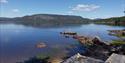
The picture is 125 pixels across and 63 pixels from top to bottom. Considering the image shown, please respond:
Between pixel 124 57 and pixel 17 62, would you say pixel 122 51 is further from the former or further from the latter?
pixel 17 62

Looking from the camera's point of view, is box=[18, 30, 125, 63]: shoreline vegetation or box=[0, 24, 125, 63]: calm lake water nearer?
box=[18, 30, 125, 63]: shoreline vegetation

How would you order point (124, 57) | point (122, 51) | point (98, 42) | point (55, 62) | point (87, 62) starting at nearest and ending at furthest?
point (87, 62)
point (124, 57)
point (55, 62)
point (122, 51)
point (98, 42)

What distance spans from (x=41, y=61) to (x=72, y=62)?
16251mm

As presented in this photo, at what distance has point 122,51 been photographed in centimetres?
4028

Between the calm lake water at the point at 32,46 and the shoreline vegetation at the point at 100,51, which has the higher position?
the shoreline vegetation at the point at 100,51

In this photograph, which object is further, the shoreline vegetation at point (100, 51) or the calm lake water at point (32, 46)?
the calm lake water at point (32, 46)

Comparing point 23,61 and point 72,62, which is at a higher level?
point 72,62

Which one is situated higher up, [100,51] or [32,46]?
[100,51]

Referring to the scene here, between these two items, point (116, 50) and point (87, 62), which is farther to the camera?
point (116, 50)

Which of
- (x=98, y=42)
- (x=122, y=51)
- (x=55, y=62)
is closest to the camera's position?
(x=55, y=62)

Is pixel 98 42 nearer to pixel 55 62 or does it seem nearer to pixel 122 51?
pixel 122 51

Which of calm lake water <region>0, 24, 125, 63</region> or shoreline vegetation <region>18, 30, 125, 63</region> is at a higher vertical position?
shoreline vegetation <region>18, 30, 125, 63</region>

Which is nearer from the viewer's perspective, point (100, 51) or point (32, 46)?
point (100, 51)

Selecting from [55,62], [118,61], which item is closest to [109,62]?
[118,61]
